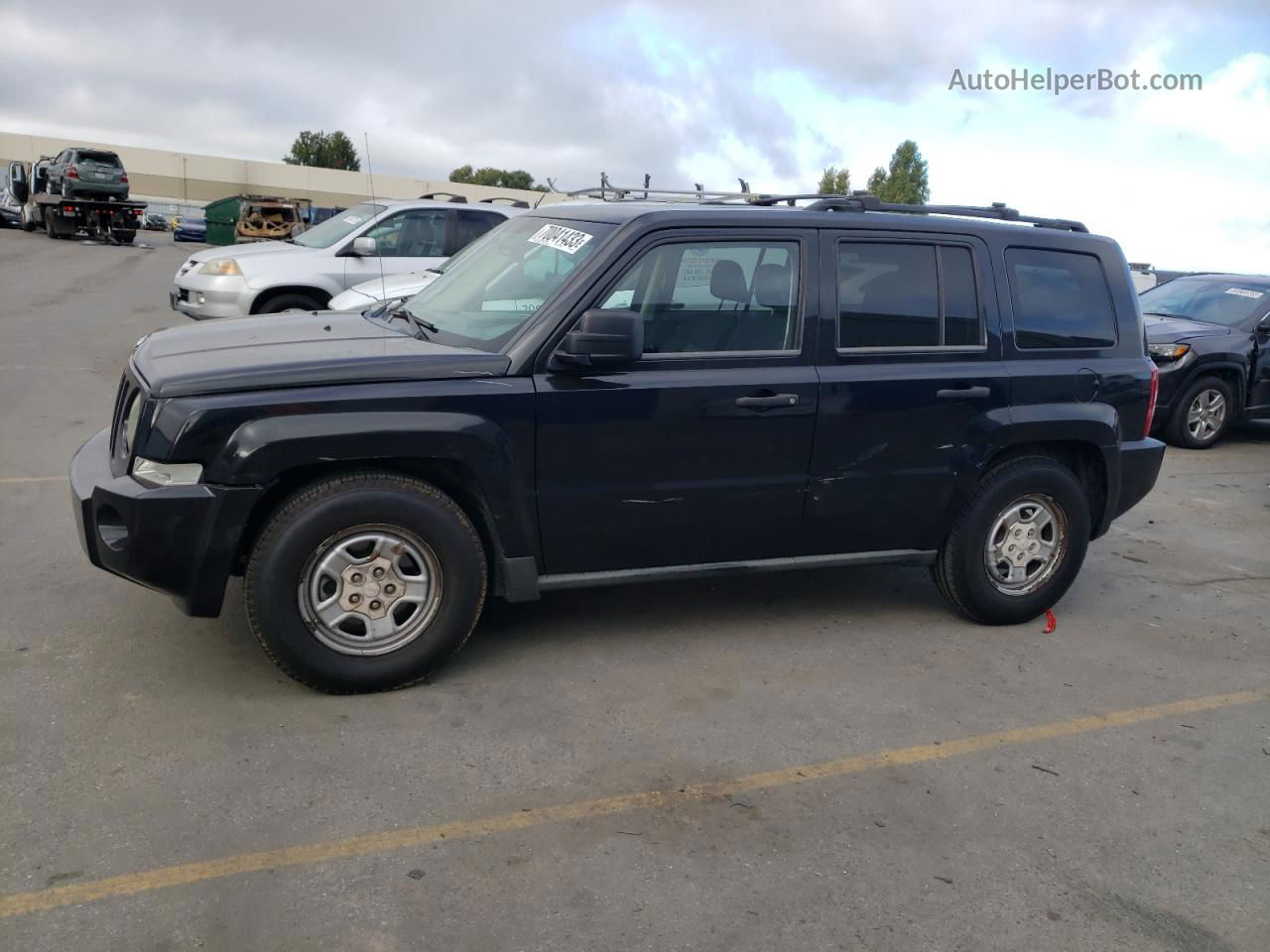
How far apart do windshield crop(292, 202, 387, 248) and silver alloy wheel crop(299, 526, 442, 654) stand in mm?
7649

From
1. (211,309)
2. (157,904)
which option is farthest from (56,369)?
(157,904)

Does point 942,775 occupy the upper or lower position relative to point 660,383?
lower

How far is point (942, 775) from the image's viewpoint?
12.6 ft

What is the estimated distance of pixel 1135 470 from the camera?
5.49 metres

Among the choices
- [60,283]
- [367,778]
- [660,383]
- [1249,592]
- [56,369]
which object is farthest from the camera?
[60,283]

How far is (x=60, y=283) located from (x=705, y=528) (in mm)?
17184

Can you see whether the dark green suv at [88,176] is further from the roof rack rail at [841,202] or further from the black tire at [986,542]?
the black tire at [986,542]

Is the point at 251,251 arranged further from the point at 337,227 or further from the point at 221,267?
the point at 337,227

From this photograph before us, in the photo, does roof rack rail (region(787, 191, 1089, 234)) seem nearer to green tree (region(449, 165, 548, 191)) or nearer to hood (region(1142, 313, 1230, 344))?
hood (region(1142, 313, 1230, 344))

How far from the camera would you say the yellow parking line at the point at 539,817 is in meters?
2.91

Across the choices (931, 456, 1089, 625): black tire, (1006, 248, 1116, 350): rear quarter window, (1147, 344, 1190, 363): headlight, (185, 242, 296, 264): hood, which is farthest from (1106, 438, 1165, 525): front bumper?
(185, 242, 296, 264): hood

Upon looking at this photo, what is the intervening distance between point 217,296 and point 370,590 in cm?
735

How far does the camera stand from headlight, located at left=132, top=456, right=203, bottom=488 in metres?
3.83

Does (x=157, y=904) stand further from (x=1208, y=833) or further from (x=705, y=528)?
(x=1208, y=833)
